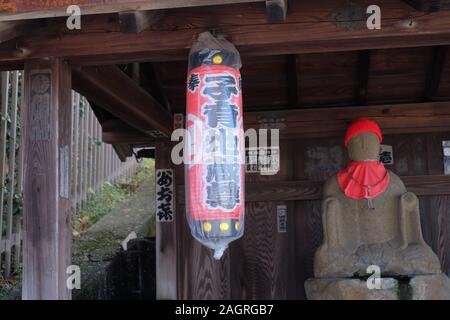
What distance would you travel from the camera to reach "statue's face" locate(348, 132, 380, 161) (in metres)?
4.73

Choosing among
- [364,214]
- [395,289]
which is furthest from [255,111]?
[395,289]

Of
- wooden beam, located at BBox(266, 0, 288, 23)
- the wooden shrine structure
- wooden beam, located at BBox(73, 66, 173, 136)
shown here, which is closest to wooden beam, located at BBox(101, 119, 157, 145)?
the wooden shrine structure

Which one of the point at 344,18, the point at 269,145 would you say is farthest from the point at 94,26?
the point at 269,145

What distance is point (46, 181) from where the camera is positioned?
3275mm

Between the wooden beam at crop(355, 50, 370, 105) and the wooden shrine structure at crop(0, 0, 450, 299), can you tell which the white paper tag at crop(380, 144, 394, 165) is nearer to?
the wooden shrine structure at crop(0, 0, 450, 299)

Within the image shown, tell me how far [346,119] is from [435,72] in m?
0.94

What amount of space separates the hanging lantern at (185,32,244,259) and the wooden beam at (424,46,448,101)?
2749 millimetres

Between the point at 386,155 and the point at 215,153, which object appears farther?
the point at 386,155

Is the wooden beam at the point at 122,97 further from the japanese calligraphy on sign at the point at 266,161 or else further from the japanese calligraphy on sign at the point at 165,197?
the japanese calligraphy on sign at the point at 266,161

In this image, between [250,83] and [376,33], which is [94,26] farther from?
[250,83]

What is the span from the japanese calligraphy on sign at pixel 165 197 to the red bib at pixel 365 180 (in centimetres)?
193

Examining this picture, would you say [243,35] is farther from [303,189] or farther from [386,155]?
[386,155]

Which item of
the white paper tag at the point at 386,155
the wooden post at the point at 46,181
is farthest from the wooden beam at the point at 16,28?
the white paper tag at the point at 386,155

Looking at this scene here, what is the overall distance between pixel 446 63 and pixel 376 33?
2.31 meters
